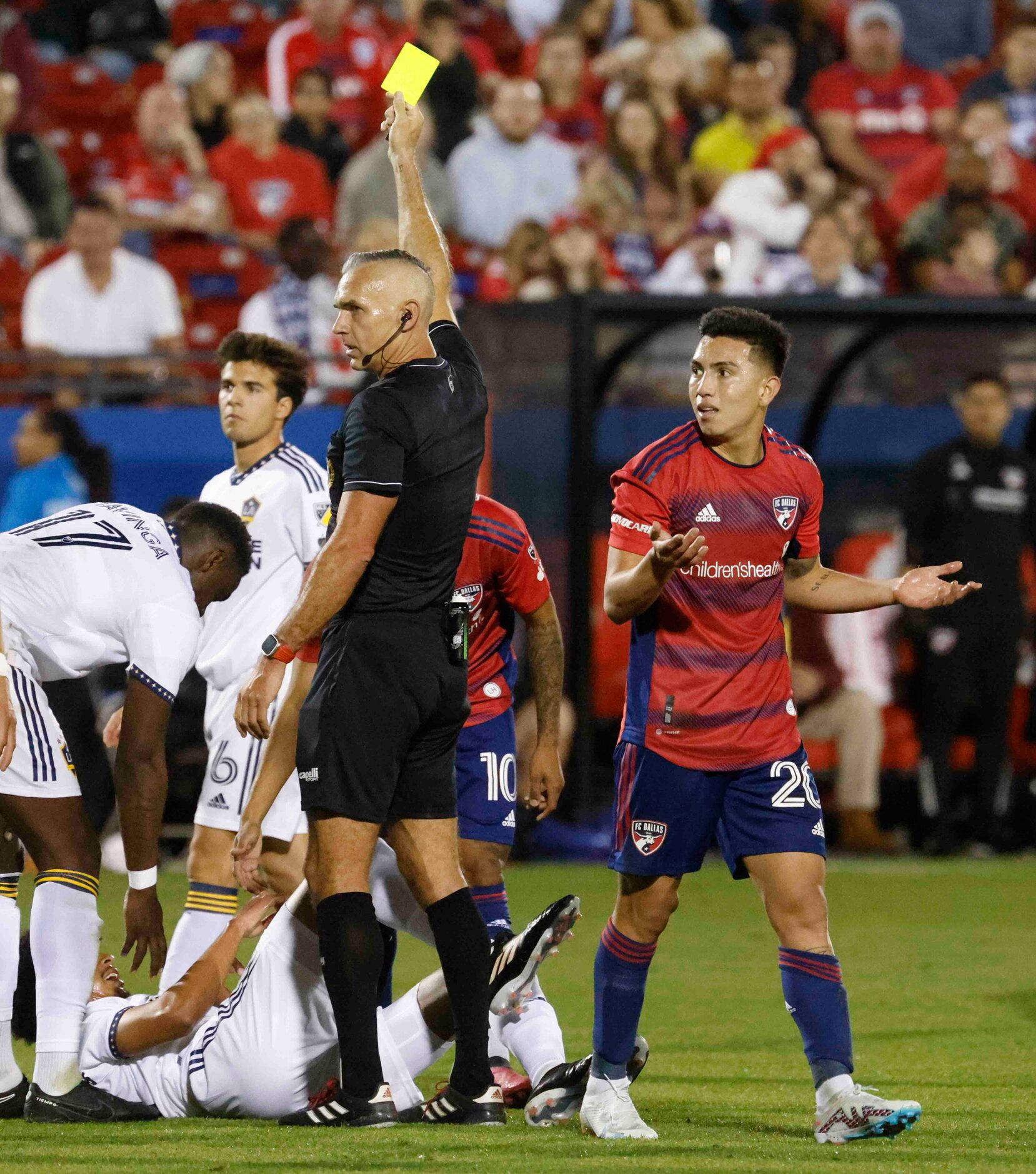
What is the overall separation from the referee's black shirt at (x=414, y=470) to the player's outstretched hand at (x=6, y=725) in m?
0.86

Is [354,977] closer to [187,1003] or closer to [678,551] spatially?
[187,1003]

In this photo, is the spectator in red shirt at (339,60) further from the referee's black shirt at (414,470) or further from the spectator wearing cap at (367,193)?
the referee's black shirt at (414,470)

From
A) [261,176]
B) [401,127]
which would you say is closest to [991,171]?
[261,176]

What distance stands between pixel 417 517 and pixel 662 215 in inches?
383

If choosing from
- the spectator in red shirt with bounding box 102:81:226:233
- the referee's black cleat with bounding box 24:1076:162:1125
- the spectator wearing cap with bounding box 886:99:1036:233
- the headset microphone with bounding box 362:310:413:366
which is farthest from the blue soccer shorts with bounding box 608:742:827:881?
the spectator wearing cap with bounding box 886:99:1036:233

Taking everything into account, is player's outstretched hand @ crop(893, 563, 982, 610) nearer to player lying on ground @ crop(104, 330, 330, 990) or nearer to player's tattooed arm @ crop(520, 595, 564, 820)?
player's tattooed arm @ crop(520, 595, 564, 820)

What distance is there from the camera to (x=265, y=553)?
22.4 ft

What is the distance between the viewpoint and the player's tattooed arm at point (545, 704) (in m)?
5.53

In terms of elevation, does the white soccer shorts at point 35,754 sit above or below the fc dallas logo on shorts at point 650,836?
above

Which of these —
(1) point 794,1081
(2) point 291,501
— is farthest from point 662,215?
(1) point 794,1081

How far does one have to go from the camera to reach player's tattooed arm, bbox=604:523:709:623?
4512 mm

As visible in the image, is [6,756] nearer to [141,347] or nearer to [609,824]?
[609,824]

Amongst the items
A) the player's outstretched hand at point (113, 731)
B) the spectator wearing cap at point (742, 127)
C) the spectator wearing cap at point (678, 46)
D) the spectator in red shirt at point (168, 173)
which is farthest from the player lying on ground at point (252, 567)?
the spectator wearing cap at point (678, 46)

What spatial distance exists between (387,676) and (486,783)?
41.9 inches
